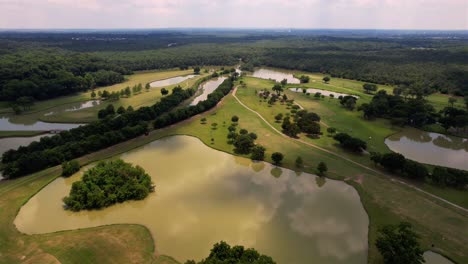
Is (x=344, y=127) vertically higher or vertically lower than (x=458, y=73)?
lower

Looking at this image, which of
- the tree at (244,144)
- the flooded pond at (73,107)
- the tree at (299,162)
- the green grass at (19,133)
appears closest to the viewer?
the tree at (299,162)

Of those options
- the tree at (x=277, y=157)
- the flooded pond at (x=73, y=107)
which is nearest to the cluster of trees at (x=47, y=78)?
the flooded pond at (x=73, y=107)

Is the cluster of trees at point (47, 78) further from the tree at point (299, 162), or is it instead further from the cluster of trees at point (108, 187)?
the tree at point (299, 162)

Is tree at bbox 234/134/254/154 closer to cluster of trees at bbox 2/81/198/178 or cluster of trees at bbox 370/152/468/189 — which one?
cluster of trees at bbox 370/152/468/189

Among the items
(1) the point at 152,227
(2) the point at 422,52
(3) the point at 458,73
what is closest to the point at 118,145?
(1) the point at 152,227

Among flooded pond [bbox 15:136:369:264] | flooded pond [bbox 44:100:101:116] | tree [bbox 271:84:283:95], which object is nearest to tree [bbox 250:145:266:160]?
flooded pond [bbox 15:136:369:264]

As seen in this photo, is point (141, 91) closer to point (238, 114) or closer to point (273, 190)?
point (238, 114)
